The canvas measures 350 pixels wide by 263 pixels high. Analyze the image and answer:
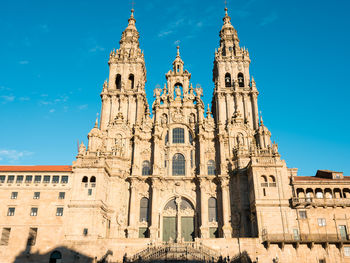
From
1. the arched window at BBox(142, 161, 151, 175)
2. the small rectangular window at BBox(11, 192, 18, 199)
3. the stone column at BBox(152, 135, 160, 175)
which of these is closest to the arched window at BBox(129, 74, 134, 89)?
the stone column at BBox(152, 135, 160, 175)

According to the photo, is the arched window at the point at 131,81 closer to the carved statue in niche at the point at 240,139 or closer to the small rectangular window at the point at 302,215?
the carved statue in niche at the point at 240,139

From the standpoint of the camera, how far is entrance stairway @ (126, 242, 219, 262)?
34.8 m

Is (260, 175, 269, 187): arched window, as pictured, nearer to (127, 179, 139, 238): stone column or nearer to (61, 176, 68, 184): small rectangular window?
(127, 179, 139, 238): stone column

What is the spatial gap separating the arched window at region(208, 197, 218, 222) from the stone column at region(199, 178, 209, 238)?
110 cm

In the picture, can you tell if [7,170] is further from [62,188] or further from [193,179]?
[193,179]

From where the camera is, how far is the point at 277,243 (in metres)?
38.4

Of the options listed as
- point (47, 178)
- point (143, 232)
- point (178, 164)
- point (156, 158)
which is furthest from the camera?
point (178, 164)

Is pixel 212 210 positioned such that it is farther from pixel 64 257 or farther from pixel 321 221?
pixel 64 257

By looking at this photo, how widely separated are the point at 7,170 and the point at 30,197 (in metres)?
5.18

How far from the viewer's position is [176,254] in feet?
116

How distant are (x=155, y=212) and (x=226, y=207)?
10.1 meters

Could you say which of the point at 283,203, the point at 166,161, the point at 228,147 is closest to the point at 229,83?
the point at 228,147

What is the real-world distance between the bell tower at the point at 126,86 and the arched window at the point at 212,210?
17.4 metres

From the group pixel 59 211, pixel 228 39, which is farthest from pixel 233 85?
pixel 59 211
